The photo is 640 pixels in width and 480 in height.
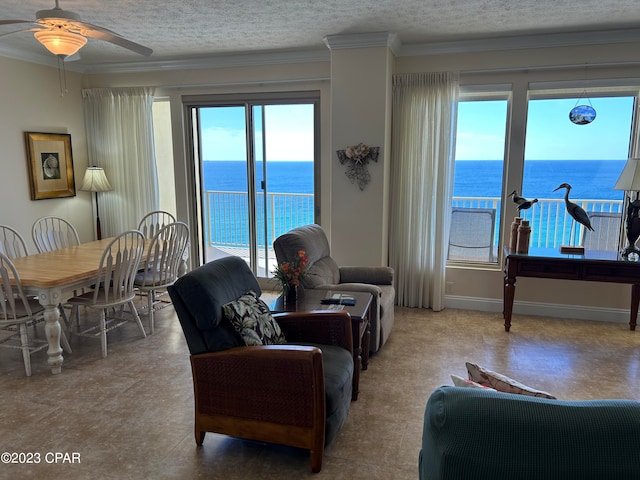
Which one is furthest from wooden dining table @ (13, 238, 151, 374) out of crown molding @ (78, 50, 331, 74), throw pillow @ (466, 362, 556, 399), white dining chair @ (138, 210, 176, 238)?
throw pillow @ (466, 362, 556, 399)

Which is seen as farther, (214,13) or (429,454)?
(214,13)

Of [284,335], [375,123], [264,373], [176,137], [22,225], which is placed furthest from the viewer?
[176,137]

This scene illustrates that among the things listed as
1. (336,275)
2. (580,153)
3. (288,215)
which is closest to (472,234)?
(580,153)

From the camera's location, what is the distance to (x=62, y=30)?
2.80m

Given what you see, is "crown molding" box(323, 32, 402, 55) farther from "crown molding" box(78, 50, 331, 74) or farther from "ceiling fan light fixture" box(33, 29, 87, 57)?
"ceiling fan light fixture" box(33, 29, 87, 57)

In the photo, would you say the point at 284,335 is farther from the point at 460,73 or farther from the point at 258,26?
the point at 460,73

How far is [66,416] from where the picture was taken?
276 centimetres

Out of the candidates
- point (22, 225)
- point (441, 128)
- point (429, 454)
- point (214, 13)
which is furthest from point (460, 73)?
point (22, 225)

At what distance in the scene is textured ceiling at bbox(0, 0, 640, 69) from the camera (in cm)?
337

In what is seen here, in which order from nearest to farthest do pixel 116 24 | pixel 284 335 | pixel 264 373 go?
1. pixel 264 373
2. pixel 284 335
3. pixel 116 24

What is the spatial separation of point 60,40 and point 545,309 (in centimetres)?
475

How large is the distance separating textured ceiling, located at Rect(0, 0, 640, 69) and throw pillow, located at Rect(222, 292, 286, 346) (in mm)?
2288

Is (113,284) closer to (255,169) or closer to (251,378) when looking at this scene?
(251,378)

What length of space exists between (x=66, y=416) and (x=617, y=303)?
479cm
